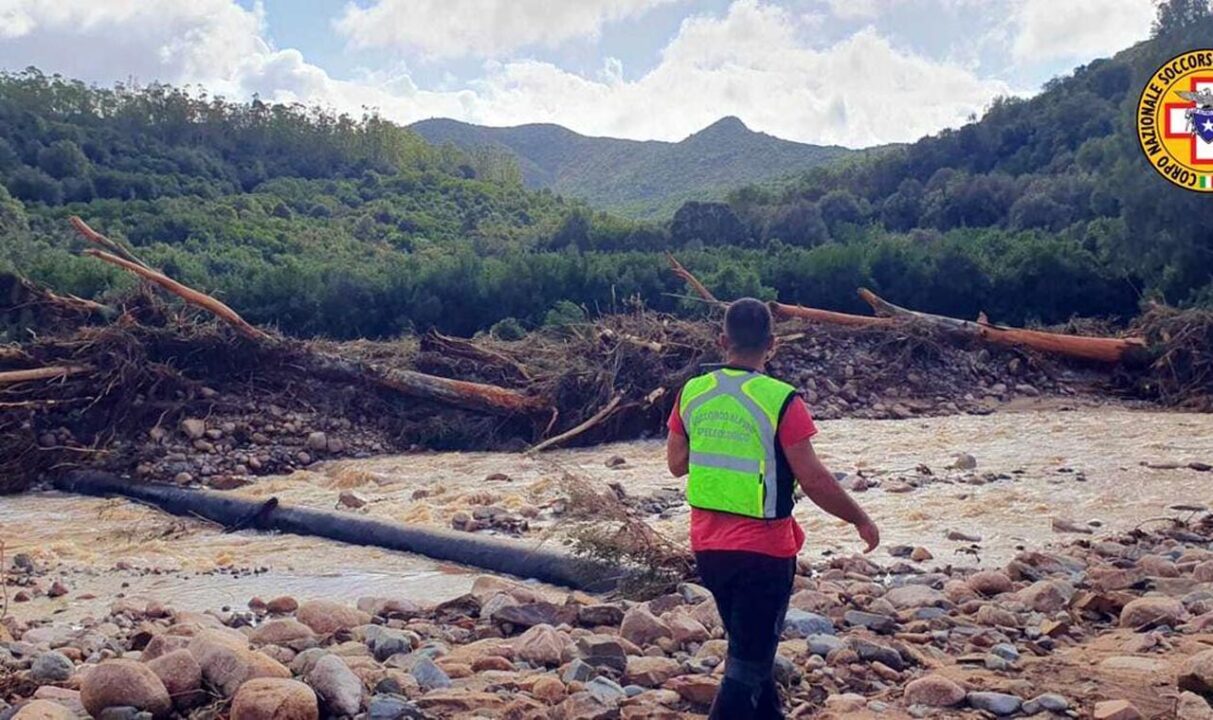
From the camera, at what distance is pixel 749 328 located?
3.19m

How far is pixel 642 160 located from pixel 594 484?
62.2 meters

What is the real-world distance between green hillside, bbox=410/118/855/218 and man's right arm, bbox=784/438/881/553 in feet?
157

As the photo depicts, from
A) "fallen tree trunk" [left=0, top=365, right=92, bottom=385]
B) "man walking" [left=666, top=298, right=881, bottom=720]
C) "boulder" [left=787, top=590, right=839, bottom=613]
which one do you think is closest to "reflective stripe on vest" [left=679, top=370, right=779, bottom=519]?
"man walking" [left=666, top=298, right=881, bottom=720]

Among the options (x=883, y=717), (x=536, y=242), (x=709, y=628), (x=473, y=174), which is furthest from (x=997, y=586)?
(x=473, y=174)

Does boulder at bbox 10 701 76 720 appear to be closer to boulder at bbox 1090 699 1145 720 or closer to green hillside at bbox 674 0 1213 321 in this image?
boulder at bbox 1090 699 1145 720

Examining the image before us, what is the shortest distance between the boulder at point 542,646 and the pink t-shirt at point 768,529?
4.79ft

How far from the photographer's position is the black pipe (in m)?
6.69

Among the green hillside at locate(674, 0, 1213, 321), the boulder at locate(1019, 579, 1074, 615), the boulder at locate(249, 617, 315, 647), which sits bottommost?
the boulder at locate(249, 617, 315, 647)

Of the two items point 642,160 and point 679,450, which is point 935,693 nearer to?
point 679,450

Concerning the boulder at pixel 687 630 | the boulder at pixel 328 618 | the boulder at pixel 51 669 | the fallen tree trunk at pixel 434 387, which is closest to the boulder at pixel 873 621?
the boulder at pixel 687 630

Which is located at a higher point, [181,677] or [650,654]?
[181,677]

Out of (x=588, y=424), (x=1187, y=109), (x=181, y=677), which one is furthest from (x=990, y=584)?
(x=588, y=424)

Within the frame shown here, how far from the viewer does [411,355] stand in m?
14.7

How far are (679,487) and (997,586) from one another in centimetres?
494
